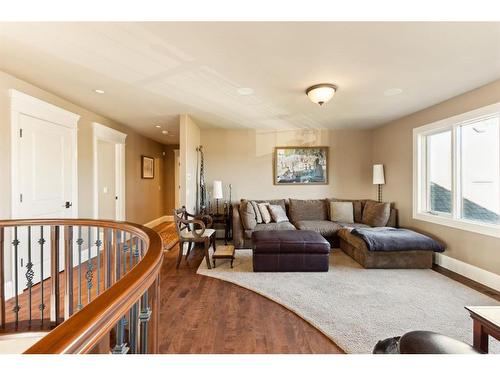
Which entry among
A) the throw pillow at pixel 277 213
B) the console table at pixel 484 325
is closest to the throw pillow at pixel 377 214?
the throw pillow at pixel 277 213

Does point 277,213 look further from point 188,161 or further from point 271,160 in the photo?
point 188,161

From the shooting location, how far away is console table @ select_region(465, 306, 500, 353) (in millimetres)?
1346

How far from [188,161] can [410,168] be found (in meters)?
3.89

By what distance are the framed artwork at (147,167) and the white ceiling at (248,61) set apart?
8.11 ft

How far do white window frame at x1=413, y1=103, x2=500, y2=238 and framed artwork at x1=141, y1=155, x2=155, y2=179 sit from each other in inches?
230

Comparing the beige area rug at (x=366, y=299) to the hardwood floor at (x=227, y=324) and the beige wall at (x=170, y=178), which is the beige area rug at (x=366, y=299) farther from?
the beige wall at (x=170, y=178)

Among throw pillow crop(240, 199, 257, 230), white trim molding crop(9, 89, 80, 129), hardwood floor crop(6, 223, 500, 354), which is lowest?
hardwood floor crop(6, 223, 500, 354)

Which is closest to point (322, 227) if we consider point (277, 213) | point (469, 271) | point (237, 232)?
point (277, 213)

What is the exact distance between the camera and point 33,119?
2.94m

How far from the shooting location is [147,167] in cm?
641

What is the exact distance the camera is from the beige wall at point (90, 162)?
2.61 metres

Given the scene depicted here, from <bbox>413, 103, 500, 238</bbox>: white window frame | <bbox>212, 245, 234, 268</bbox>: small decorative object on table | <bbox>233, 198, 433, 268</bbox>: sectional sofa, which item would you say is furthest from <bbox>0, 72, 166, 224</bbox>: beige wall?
<bbox>413, 103, 500, 238</bbox>: white window frame

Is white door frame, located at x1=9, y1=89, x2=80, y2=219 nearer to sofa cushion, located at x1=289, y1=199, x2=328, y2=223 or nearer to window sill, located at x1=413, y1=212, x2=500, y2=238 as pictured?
sofa cushion, located at x1=289, y1=199, x2=328, y2=223

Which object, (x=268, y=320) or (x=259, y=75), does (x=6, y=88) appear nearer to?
(x=259, y=75)
